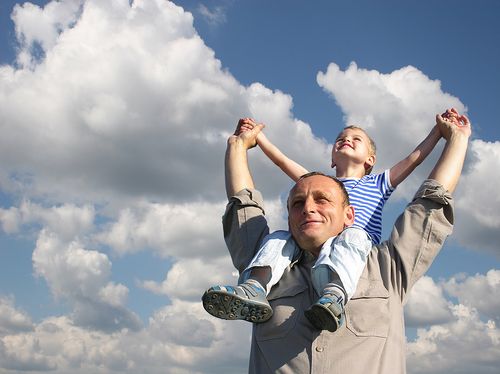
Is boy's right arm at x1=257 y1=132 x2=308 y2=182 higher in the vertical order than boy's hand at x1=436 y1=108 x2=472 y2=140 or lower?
higher

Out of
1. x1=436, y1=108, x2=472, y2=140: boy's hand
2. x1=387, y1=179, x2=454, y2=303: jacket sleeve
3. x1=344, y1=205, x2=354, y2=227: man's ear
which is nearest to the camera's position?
x1=387, y1=179, x2=454, y2=303: jacket sleeve

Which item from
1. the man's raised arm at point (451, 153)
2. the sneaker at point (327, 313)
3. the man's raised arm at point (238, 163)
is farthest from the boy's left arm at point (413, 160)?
the sneaker at point (327, 313)

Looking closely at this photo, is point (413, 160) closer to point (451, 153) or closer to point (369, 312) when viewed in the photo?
point (451, 153)

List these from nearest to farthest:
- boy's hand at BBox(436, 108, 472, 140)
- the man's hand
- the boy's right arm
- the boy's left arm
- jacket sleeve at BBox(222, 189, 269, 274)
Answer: jacket sleeve at BBox(222, 189, 269, 274), boy's hand at BBox(436, 108, 472, 140), the man's hand, the boy's left arm, the boy's right arm

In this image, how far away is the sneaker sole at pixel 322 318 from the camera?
13.2 feet

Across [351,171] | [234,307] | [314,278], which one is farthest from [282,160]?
[234,307]

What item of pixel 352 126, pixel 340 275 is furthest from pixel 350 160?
pixel 340 275

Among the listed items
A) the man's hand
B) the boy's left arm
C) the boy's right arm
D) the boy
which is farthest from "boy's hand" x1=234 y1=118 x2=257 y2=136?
the boy's left arm

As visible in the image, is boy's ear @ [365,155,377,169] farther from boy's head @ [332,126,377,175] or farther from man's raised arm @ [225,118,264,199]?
man's raised arm @ [225,118,264,199]

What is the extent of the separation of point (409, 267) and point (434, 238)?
0.32 metres

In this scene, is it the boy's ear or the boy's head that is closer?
the boy's head

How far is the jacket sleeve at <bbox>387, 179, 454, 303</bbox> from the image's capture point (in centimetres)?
463

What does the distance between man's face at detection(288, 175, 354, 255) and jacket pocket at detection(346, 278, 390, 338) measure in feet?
1.90

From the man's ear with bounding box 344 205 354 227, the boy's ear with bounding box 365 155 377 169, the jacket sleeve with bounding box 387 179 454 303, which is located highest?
the boy's ear with bounding box 365 155 377 169
